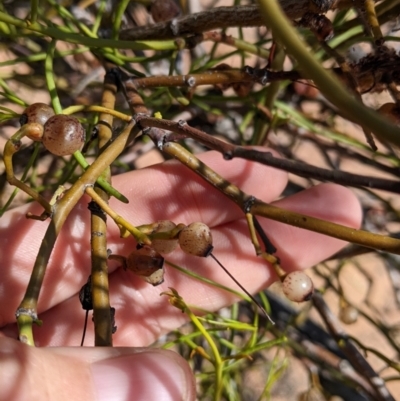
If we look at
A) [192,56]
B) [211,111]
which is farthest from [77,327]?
[192,56]

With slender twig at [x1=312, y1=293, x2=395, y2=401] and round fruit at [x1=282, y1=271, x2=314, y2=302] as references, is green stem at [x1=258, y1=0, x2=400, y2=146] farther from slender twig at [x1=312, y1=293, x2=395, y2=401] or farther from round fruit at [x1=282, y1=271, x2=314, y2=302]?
slender twig at [x1=312, y1=293, x2=395, y2=401]

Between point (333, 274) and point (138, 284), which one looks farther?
point (333, 274)

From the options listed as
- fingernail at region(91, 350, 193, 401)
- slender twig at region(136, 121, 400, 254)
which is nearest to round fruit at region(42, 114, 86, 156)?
slender twig at region(136, 121, 400, 254)

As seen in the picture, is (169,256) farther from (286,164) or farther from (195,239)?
(286,164)

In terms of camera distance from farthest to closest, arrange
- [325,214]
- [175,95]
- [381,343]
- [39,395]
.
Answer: [381,343] → [325,214] → [175,95] → [39,395]

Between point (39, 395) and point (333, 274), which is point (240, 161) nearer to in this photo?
point (333, 274)

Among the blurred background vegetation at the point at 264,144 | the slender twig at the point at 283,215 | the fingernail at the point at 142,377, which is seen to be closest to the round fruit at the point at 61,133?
the slender twig at the point at 283,215
